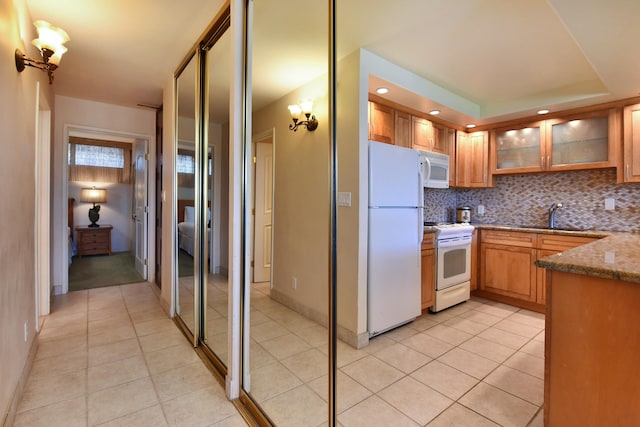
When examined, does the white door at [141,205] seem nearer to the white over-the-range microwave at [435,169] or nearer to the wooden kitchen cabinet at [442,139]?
the white over-the-range microwave at [435,169]

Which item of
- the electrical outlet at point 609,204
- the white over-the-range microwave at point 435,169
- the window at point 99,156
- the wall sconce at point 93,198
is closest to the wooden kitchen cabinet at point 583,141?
the electrical outlet at point 609,204

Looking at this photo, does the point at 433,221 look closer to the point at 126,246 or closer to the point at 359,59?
the point at 359,59

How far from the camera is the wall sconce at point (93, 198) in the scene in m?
6.23

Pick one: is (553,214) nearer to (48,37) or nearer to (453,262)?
(453,262)

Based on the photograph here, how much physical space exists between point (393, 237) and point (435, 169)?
1284 millimetres

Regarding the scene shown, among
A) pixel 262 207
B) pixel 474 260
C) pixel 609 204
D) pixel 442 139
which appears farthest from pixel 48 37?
pixel 609 204

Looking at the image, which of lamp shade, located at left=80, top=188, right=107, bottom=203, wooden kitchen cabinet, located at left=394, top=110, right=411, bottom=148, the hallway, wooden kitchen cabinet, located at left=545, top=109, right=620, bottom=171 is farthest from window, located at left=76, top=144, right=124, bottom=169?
wooden kitchen cabinet, located at left=545, top=109, right=620, bottom=171

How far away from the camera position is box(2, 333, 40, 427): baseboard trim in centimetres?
143

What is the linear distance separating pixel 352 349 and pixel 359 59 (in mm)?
2280

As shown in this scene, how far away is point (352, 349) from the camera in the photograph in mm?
2301

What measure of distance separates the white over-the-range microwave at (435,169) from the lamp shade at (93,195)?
6639 mm

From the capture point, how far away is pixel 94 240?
19.8 ft

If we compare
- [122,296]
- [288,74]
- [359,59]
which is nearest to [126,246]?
[122,296]

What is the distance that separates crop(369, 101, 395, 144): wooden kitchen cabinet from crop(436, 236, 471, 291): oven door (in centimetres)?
124
